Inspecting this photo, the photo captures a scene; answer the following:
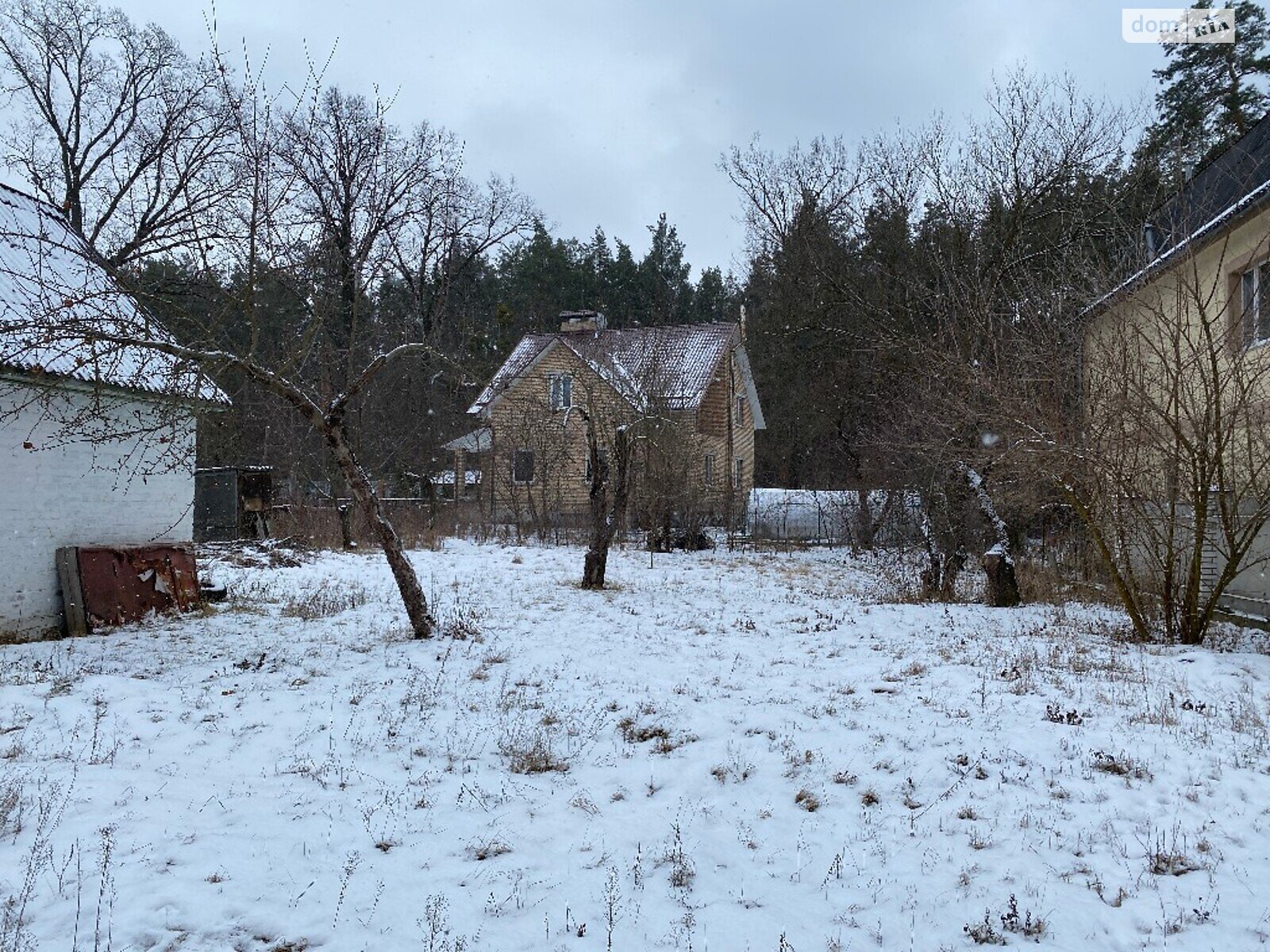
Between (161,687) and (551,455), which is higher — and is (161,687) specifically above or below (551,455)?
below

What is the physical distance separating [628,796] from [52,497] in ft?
25.2

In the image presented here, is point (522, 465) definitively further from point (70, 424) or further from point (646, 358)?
point (70, 424)

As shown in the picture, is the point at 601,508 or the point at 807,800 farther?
the point at 601,508

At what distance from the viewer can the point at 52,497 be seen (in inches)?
361

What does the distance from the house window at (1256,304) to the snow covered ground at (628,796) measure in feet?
10.4

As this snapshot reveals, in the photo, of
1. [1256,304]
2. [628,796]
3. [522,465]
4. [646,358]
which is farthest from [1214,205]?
[522,465]

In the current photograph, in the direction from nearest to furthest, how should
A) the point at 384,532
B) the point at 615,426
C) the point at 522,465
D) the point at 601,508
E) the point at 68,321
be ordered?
1. the point at 68,321
2. the point at 384,532
3. the point at 601,508
4. the point at 615,426
5. the point at 522,465

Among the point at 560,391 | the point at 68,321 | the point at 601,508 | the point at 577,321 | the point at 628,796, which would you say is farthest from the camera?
the point at 577,321

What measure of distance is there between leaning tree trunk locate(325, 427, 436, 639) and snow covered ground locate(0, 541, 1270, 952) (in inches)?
15.7

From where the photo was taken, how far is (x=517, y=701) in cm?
668

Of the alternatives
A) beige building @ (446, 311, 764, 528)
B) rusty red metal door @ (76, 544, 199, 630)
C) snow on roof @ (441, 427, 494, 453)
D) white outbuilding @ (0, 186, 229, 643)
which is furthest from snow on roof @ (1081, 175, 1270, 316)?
snow on roof @ (441, 427, 494, 453)

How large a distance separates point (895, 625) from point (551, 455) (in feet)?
48.7

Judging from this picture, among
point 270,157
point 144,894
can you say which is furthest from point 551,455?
point 144,894

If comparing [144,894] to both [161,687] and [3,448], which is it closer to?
[161,687]
